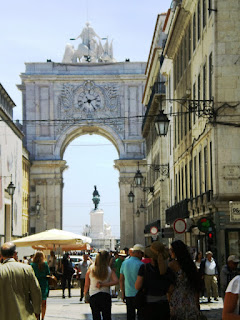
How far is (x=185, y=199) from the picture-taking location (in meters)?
35.5

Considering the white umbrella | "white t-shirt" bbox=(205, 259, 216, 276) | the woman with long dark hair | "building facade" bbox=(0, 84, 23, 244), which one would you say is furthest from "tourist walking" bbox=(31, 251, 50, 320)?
"building facade" bbox=(0, 84, 23, 244)

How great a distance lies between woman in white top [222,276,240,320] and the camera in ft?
22.0

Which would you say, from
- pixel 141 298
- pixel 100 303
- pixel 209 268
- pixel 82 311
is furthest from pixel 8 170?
pixel 141 298

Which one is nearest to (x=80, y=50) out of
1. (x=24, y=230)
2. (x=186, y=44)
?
(x=24, y=230)

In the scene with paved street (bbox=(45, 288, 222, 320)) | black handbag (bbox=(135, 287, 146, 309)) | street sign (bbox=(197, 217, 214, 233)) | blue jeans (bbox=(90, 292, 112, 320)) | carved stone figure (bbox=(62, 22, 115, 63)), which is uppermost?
carved stone figure (bbox=(62, 22, 115, 63))

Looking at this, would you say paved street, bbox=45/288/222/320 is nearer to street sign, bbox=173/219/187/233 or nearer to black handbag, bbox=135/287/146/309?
street sign, bbox=173/219/187/233

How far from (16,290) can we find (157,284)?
2036 millimetres

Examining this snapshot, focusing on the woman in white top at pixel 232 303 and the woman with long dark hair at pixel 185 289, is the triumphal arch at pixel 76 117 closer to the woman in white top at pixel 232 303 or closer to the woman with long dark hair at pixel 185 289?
the woman with long dark hair at pixel 185 289

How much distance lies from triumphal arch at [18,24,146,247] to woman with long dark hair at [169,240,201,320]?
255 ft

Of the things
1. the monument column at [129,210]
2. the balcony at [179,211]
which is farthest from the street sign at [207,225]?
the monument column at [129,210]

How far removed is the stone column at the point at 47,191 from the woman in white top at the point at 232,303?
266 feet

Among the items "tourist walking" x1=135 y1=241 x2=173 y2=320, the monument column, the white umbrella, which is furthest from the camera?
the monument column

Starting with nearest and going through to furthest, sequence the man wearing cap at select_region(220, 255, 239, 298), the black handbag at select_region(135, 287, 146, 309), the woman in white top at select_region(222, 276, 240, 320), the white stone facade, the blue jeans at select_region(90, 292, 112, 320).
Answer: the woman in white top at select_region(222, 276, 240, 320) < the black handbag at select_region(135, 287, 146, 309) < the blue jeans at select_region(90, 292, 112, 320) < the man wearing cap at select_region(220, 255, 239, 298) < the white stone facade

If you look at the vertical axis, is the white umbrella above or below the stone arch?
below
